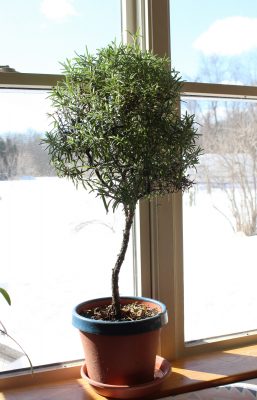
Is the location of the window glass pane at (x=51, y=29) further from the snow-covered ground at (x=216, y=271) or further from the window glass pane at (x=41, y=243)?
the snow-covered ground at (x=216, y=271)

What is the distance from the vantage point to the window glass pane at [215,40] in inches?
57.2

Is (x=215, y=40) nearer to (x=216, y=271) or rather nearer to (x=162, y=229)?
(x=162, y=229)

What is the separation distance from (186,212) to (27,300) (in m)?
0.61

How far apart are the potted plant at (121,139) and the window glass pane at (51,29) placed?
0.86ft

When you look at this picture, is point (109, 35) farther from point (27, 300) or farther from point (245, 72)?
point (27, 300)

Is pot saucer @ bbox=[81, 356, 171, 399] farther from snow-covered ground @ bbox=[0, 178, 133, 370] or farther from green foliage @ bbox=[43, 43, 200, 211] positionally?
green foliage @ bbox=[43, 43, 200, 211]

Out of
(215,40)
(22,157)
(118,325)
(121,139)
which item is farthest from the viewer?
(215,40)

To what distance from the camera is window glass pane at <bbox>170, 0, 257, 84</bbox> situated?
1452 millimetres

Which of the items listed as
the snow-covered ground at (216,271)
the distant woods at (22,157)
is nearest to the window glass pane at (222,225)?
the snow-covered ground at (216,271)

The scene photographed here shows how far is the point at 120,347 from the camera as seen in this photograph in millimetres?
1147

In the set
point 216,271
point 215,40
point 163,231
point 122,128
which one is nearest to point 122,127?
point 122,128

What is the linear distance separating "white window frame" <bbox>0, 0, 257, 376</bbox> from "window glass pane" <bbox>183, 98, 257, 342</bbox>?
0.21 ft

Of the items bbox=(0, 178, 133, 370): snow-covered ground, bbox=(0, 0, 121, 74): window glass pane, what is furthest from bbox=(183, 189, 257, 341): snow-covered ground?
bbox=(0, 0, 121, 74): window glass pane

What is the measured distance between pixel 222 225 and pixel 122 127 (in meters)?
0.73
